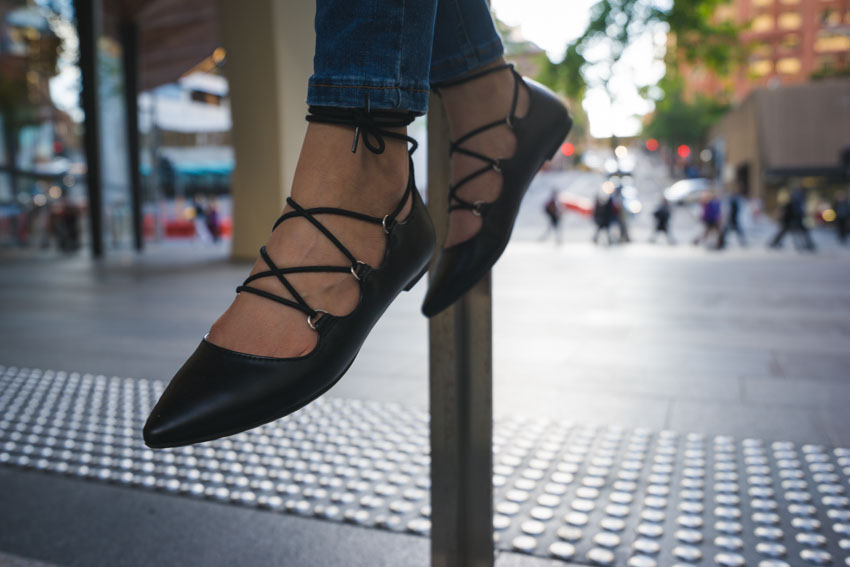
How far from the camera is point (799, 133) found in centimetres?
3341

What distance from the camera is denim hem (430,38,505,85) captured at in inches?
39.6

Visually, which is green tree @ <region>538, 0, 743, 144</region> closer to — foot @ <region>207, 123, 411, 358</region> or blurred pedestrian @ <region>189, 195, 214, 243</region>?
blurred pedestrian @ <region>189, 195, 214, 243</region>

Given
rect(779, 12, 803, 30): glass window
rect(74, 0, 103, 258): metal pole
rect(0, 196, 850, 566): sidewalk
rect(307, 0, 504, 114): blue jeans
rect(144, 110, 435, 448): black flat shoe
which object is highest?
rect(779, 12, 803, 30): glass window

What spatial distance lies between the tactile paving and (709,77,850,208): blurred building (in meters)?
35.0

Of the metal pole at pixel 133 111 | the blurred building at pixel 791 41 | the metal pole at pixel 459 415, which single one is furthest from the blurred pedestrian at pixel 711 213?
the blurred building at pixel 791 41

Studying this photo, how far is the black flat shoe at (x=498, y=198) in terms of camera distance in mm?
1025

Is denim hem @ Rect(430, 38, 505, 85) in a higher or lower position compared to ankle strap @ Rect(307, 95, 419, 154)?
higher

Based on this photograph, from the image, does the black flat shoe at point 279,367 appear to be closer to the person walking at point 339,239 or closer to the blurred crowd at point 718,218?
the person walking at point 339,239

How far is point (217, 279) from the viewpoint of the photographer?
9.46 m

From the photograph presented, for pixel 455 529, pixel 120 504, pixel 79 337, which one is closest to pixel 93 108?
pixel 79 337

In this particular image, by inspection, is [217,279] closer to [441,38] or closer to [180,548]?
[180,548]

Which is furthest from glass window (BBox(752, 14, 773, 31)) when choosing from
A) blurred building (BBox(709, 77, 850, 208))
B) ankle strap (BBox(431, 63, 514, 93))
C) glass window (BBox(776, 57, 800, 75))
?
ankle strap (BBox(431, 63, 514, 93))

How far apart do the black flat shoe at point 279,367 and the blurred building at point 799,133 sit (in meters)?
36.9

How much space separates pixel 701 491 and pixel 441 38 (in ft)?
5.79
